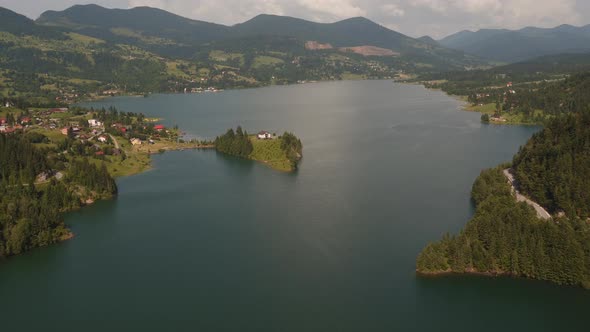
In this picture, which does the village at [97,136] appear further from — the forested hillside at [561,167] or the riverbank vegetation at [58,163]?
the forested hillside at [561,167]

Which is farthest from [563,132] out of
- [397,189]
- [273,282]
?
[273,282]

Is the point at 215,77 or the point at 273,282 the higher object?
the point at 215,77

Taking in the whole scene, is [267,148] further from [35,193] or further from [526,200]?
[526,200]

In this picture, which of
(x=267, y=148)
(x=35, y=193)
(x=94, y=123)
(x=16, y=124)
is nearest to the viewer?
(x=35, y=193)

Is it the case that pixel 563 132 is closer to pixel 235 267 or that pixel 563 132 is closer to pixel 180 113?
pixel 235 267

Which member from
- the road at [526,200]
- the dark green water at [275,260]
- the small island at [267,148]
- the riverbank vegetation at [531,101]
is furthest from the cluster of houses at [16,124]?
the riverbank vegetation at [531,101]

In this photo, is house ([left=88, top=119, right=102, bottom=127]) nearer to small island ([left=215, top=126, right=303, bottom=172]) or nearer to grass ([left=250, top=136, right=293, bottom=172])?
small island ([left=215, top=126, right=303, bottom=172])

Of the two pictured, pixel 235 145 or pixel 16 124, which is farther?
pixel 16 124

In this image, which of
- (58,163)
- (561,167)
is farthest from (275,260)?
(58,163)
